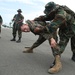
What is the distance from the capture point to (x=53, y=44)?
6176mm

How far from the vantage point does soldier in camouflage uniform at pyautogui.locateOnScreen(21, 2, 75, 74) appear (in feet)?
20.8

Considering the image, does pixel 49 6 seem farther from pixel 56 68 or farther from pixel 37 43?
pixel 37 43

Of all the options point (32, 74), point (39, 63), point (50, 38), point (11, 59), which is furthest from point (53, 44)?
point (11, 59)

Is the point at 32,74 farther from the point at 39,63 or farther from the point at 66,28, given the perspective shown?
the point at 66,28

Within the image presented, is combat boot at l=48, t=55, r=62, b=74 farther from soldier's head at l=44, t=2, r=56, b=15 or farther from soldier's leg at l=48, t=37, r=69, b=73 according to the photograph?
soldier's head at l=44, t=2, r=56, b=15

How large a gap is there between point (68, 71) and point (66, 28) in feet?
3.64

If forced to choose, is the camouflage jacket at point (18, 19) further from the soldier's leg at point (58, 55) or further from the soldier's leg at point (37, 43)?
the soldier's leg at point (58, 55)

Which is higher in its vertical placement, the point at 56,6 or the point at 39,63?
the point at 56,6

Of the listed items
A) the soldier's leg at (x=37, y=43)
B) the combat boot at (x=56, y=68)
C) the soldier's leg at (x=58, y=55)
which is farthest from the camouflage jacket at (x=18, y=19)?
the combat boot at (x=56, y=68)

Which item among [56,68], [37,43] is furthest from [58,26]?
[37,43]

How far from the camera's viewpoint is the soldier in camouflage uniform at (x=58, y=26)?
6336 millimetres

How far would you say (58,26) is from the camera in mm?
6410

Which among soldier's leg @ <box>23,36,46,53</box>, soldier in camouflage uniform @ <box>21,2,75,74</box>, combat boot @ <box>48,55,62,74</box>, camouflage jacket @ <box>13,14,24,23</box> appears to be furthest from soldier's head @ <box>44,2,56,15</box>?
camouflage jacket @ <box>13,14,24,23</box>

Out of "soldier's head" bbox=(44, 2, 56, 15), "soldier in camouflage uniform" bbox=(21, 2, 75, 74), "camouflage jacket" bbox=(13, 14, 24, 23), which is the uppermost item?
"soldier's head" bbox=(44, 2, 56, 15)
